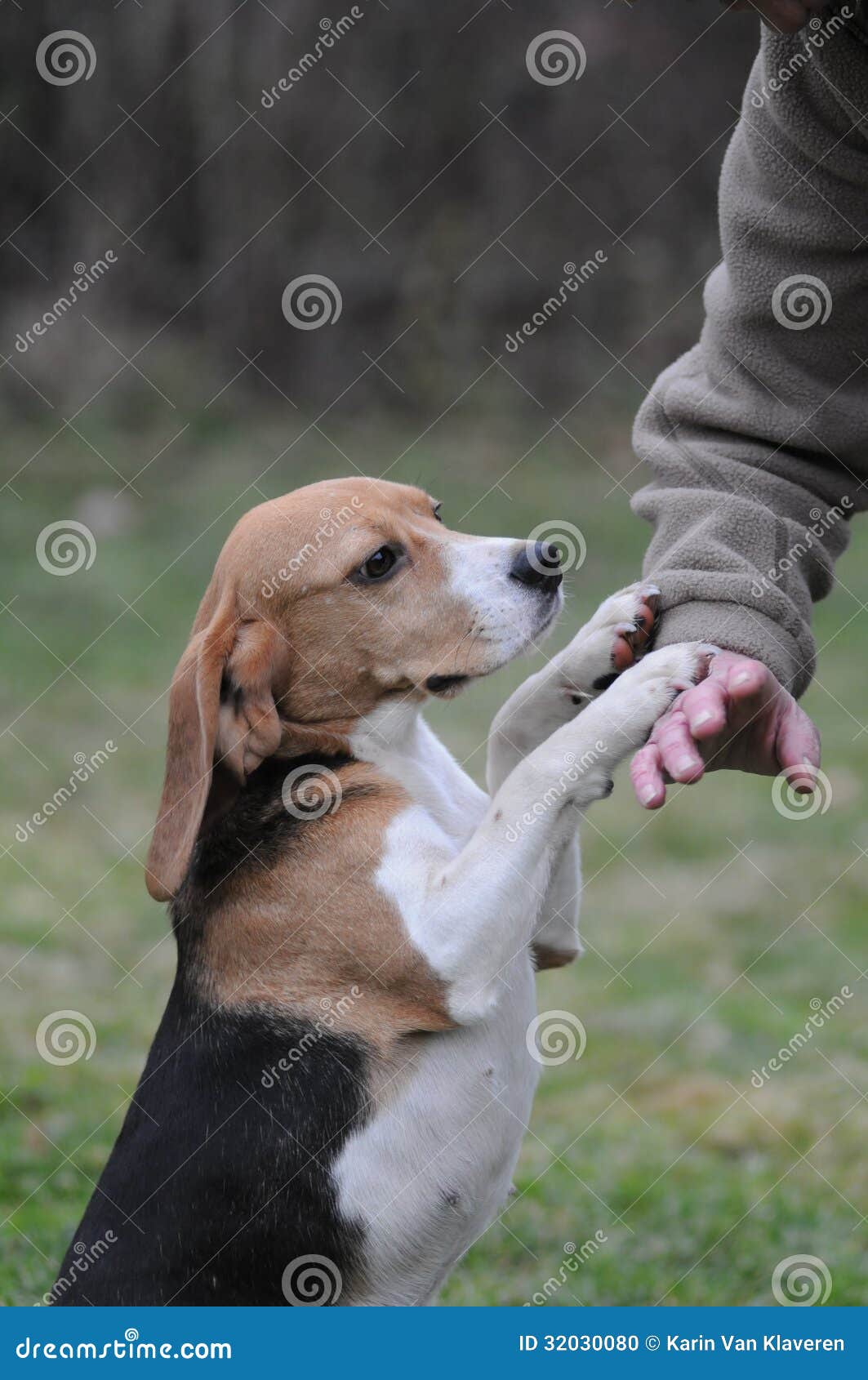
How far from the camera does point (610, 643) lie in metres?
3.55

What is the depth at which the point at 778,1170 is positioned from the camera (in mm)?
5078

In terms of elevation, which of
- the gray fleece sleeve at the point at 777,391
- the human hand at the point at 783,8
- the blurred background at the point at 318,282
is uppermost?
the human hand at the point at 783,8

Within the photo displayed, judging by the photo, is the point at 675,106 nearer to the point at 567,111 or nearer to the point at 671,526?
the point at 567,111

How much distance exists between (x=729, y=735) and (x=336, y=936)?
3.11 ft

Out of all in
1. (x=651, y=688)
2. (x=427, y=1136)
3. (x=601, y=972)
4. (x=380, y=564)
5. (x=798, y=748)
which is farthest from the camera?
(x=601, y=972)

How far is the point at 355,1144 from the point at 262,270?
41.0 feet

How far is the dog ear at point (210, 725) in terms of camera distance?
3.23 metres

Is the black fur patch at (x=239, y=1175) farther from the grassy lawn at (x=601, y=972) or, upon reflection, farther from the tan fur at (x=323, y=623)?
the grassy lawn at (x=601, y=972)

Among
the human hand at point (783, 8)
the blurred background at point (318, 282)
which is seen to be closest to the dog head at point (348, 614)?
the human hand at point (783, 8)

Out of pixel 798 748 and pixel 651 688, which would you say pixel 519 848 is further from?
pixel 798 748

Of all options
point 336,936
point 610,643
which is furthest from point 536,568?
point 336,936

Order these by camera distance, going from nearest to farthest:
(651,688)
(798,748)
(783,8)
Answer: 1. (783,8)
2. (798,748)
3. (651,688)

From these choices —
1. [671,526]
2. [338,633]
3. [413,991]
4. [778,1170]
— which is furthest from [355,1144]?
[778,1170]

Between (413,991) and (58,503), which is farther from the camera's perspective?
(58,503)
